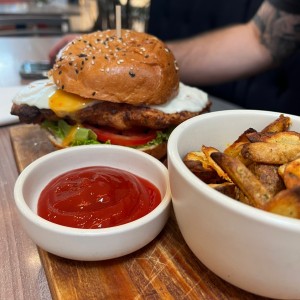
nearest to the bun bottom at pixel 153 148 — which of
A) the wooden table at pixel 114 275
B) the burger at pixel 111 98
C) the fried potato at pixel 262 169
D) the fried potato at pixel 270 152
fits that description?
the burger at pixel 111 98

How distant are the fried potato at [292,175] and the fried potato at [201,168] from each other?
168 mm

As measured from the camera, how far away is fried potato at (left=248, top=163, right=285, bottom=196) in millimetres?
744

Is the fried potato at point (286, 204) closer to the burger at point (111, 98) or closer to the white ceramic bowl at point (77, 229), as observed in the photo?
the white ceramic bowl at point (77, 229)

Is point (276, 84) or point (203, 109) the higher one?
point (203, 109)

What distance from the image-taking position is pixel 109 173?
107cm

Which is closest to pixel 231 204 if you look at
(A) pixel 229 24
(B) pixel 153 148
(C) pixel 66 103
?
(B) pixel 153 148

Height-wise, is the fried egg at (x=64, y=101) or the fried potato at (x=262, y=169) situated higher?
the fried potato at (x=262, y=169)

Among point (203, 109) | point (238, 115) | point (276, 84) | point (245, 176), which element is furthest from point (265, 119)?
point (276, 84)

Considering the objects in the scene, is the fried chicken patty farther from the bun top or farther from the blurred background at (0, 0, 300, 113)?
the blurred background at (0, 0, 300, 113)

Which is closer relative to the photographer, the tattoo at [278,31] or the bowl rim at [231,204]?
the bowl rim at [231,204]

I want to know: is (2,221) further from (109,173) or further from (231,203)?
(231,203)

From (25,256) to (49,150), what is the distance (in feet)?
2.05

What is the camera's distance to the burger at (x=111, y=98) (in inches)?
53.6

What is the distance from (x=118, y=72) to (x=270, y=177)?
77 cm
